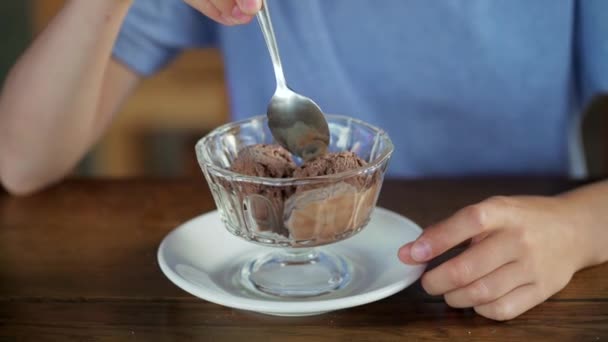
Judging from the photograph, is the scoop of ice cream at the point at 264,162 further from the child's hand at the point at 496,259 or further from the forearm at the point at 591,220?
the forearm at the point at 591,220

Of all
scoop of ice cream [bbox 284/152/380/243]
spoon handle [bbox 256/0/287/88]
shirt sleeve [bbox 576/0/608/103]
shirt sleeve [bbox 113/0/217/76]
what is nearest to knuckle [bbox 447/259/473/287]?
scoop of ice cream [bbox 284/152/380/243]

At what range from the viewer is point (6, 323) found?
74 centimetres

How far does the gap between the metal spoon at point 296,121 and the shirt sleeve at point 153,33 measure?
0.40 metres

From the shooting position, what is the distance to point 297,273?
32.0 inches

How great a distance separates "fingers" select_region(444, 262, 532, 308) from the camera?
0.71 metres

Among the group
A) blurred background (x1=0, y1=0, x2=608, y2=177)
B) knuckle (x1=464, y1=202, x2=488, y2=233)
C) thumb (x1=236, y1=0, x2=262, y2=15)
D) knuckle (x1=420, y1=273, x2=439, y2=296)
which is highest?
thumb (x1=236, y1=0, x2=262, y2=15)

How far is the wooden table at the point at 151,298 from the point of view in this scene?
71cm

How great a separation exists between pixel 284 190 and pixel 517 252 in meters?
0.23

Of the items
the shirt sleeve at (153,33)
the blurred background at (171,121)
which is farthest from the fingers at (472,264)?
the blurred background at (171,121)

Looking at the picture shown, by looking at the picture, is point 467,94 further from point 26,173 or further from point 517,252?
point 26,173

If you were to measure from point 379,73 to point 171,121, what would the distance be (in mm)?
1456

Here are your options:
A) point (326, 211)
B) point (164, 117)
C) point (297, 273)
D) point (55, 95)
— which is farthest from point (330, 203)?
point (164, 117)

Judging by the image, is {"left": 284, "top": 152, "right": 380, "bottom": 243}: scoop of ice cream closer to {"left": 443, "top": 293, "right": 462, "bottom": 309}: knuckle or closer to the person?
{"left": 443, "top": 293, "right": 462, "bottom": 309}: knuckle

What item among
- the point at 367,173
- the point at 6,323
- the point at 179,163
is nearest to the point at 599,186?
the point at 367,173
